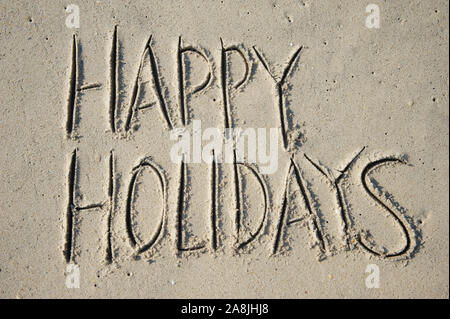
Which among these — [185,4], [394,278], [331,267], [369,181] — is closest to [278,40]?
[185,4]

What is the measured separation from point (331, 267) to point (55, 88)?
1.41 meters

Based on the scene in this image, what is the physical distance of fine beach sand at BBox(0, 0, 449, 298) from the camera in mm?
1693

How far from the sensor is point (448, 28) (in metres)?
1.73

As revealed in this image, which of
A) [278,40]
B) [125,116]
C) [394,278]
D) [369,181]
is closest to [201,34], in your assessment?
[278,40]

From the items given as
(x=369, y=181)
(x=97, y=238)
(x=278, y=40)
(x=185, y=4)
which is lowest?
(x=97, y=238)

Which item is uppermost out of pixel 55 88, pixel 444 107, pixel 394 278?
pixel 55 88

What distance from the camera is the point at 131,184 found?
1701 millimetres

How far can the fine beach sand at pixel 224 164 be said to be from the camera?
66.7 inches

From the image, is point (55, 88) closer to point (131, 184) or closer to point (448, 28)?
point (131, 184)

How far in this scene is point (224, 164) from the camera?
171 centimetres

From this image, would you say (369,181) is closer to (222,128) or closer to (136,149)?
(222,128)

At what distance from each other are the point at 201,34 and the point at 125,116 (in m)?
0.48

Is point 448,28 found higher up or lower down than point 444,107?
higher up

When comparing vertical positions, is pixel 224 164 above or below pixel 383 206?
above
